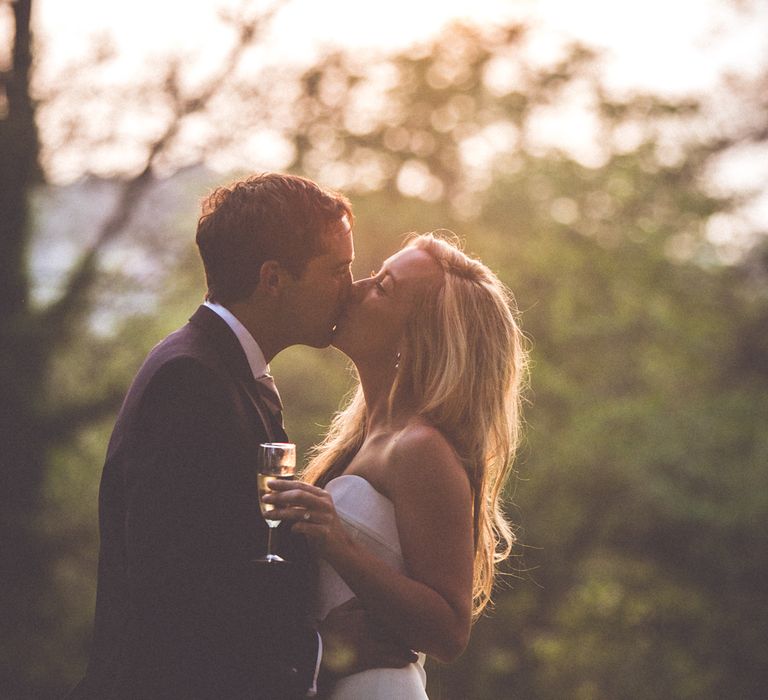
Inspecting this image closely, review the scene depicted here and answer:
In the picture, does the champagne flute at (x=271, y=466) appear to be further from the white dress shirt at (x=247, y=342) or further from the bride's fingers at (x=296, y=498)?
the white dress shirt at (x=247, y=342)

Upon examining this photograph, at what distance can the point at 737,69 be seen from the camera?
14445 mm

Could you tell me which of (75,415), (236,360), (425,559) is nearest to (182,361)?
(236,360)

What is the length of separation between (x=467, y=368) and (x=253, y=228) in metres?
0.81

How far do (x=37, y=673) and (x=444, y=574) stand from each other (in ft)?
31.3

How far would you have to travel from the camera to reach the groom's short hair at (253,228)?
2.98 meters

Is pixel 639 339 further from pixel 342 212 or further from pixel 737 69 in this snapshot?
pixel 342 212

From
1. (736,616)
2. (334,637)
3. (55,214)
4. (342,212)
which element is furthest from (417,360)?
(736,616)

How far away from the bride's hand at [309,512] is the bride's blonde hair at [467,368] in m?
0.55

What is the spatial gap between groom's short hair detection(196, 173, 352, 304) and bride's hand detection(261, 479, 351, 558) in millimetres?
621

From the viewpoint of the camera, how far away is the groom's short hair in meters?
2.98

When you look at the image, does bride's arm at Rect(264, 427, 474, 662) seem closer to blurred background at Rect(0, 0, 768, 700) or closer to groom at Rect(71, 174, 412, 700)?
groom at Rect(71, 174, 412, 700)

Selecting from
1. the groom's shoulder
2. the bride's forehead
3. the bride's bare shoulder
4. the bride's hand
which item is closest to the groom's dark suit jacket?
the groom's shoulder

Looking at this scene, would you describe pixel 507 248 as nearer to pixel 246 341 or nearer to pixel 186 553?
pixel 246 341

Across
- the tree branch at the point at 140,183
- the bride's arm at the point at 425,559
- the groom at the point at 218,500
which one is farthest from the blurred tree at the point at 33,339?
the bride's arm at the point at 425,559
